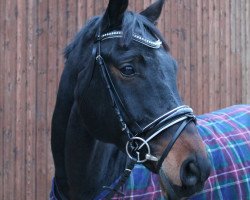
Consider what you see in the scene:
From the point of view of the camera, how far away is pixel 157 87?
2.01m


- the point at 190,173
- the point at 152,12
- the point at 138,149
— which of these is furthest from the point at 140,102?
the point at 152,12

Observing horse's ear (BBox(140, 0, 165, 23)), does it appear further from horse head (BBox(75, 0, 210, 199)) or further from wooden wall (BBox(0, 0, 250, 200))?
wooden wall (BBox(0, 0, 250, 200))

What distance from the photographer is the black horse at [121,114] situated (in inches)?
76.2

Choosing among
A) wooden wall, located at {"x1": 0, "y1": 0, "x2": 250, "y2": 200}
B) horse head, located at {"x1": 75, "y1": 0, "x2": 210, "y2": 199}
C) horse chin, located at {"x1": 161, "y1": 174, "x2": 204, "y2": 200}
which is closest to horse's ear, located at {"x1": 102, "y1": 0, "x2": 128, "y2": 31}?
horse head, located at {"x1": 75, "y1": 0, "x2": 210, "y2": 199}

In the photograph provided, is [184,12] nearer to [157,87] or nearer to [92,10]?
[92,10]

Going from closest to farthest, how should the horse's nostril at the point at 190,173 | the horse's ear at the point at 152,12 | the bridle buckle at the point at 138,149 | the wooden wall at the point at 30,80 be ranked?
the horse's nostril at the point at 190,173, the bridle buckle at the point at 138,149, the horse's ear at the point at 152,12, the wooden wall at the point at 30,80

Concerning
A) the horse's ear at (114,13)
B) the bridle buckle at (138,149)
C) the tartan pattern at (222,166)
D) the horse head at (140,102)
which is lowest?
the tartan pattern at (222,166)

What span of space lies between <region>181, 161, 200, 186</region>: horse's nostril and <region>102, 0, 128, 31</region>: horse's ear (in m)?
0.79

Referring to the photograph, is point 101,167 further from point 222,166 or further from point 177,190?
point 222,166

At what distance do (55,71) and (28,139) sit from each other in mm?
783

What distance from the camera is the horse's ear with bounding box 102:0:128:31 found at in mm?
2180

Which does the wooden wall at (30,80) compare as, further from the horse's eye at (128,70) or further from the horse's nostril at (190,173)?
the horse's nostril at (190,173)

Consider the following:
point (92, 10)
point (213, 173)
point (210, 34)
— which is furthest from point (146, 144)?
point (210, 34)

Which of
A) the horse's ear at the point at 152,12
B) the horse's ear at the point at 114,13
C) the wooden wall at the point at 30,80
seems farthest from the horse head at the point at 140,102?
the wooden wall at the point at 30,80
